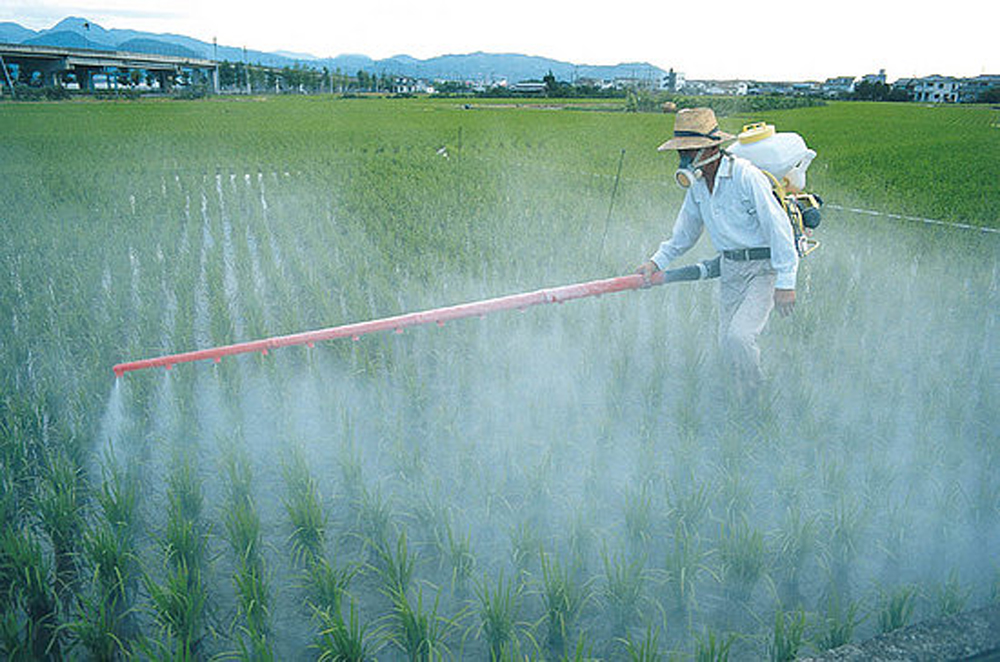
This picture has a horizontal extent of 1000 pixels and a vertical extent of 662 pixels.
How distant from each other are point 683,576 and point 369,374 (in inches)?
83.2

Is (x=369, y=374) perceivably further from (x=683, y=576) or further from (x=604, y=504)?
(x=683, y=576)

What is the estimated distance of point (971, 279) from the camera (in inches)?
203

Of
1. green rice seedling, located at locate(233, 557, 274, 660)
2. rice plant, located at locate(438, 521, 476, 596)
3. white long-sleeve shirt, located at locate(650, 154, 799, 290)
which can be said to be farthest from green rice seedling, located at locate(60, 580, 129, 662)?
white long-sleeve shirt, located at locate(650, 154, 799, 290)

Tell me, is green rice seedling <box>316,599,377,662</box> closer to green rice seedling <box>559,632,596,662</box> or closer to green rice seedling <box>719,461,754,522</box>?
green rice seedling <box>559,632,596,662</box>

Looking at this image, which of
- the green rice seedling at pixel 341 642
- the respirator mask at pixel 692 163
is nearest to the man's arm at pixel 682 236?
→ the respirator mask at pixel 692 163

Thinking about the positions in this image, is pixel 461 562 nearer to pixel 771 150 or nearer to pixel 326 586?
pixel 326 586

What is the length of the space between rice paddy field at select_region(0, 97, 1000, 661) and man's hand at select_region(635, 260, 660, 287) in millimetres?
571

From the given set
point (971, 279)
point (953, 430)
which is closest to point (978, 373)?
point (953, 430)

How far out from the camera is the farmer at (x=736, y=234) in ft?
9.30

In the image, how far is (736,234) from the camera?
302 cm

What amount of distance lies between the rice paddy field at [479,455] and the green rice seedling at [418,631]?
0.01 metres

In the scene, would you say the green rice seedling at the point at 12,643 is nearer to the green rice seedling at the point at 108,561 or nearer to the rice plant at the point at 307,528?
the green rice seedling at the point at 108,561

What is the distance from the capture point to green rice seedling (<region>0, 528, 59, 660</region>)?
6.66 feet

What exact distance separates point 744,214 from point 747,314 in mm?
441
